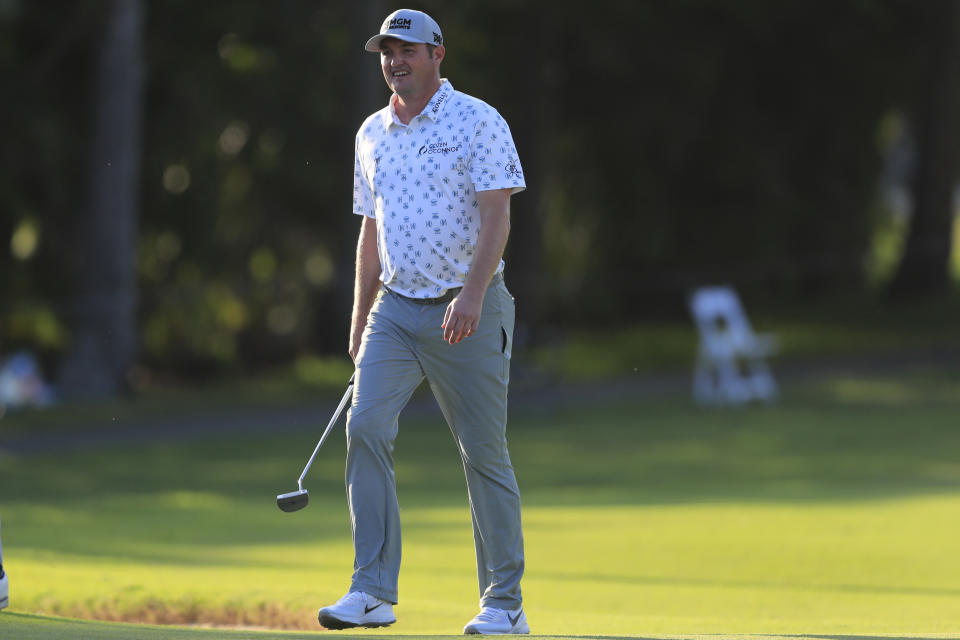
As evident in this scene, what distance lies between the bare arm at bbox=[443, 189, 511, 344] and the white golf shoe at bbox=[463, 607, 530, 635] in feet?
3.10

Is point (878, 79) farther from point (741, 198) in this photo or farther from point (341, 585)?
point (341, 585)

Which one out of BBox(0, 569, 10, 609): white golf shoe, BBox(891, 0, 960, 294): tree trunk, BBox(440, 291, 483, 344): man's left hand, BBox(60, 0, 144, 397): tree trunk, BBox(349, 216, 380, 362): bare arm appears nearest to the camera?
BBox(440, 291, 483, 344): man's left hand

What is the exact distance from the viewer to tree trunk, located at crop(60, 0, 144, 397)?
58.6ft

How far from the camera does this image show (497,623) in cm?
558

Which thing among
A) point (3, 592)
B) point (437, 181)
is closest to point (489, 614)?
point (437, 181)

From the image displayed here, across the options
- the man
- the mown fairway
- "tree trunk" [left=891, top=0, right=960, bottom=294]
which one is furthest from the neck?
"tree trunk" [left=891, top=0, right=960, bottom=294]

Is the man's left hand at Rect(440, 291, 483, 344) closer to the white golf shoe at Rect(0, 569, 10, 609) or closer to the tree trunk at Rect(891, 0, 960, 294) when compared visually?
the white golf shoe at Rect(0, 569, 10, 609)

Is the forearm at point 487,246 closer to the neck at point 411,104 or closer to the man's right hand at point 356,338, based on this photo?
the neck at point 411,104

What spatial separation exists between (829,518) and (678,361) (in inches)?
552

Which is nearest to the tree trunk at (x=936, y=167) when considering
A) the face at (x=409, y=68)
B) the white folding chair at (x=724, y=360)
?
the white folding chair at (x=724, y=360)

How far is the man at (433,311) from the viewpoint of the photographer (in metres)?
5.50

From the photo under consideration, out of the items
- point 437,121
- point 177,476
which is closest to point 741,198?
point 177,476

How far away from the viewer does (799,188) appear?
93.7 ft

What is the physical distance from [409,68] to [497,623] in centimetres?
189
